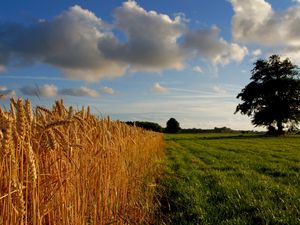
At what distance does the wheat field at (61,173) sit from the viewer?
2.50 metres

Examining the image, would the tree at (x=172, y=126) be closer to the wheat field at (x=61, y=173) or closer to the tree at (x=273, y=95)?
the tree at (x=273, y=95)

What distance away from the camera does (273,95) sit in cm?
5931

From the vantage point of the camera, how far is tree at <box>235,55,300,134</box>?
57.8 meters

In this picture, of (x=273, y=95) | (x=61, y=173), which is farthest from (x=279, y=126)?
→ (x=61, y=173)

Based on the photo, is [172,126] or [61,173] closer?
[61,173]

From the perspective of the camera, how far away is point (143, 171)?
956 centimetres

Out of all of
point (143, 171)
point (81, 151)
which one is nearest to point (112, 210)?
point (81, 151)

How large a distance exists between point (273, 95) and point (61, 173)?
58711 mm

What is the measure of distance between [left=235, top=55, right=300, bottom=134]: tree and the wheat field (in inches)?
2125

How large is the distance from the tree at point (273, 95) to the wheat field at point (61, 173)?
5397 centimetres

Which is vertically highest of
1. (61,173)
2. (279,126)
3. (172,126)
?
(172,126)

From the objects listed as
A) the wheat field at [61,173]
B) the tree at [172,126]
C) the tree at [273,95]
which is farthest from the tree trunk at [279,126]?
the tree at [172,126]

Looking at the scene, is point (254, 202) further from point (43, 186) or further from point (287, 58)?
point (287, 58)

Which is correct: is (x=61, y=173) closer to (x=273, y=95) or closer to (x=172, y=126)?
(x=273, y=95)
